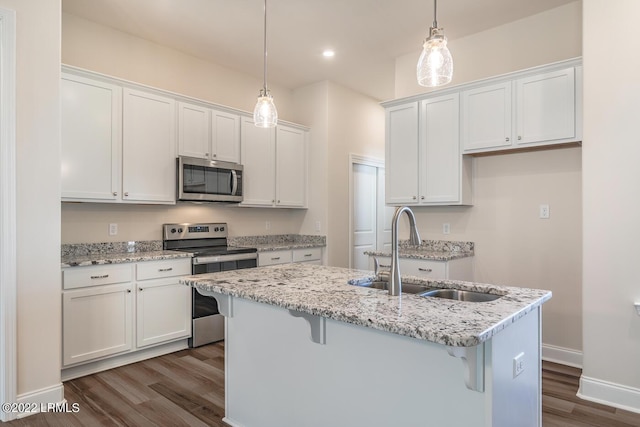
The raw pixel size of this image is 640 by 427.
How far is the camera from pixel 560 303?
333 cm

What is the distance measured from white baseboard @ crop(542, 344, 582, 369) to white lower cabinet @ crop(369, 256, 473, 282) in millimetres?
861

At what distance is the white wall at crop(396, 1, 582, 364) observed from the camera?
328 centimetres

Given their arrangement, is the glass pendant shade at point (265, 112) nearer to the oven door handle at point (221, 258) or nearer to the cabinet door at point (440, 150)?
the oven door handle at point (221, 258)

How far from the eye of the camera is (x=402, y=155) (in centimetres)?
406

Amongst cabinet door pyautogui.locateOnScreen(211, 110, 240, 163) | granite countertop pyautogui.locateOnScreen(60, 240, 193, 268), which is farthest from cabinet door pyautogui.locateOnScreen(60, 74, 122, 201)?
cabinet door pyautogui.locateOnScreen(211, 110, 240, 163)

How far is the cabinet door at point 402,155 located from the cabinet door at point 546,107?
3.22 ft

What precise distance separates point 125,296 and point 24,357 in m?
0.82

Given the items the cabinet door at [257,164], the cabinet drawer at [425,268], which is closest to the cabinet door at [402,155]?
the cabinet drawer at [425,268]

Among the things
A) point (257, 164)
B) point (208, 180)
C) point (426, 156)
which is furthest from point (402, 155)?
point (208, 180)

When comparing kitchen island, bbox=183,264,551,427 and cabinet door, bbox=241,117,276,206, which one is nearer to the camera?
kitchen island, bbox=183,264,551,427

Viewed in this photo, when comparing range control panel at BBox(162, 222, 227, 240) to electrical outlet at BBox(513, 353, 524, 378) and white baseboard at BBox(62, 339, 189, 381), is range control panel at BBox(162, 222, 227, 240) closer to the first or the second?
white baseboard at BBox(62, 339, 189, 381)

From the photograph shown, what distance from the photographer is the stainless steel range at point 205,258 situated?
144 inches

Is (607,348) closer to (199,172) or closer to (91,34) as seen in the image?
(199,172)

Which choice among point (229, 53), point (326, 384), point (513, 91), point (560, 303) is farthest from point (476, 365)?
point (229, 53)
